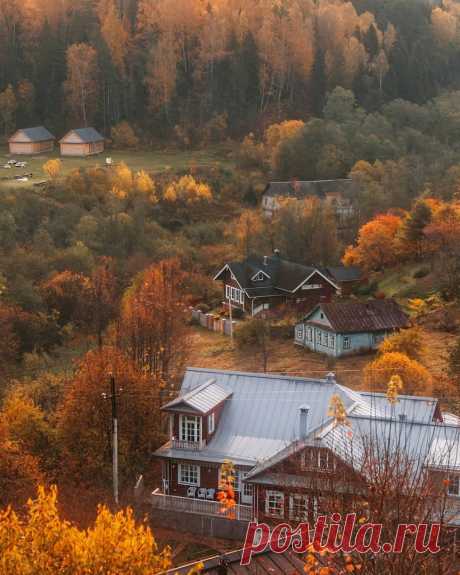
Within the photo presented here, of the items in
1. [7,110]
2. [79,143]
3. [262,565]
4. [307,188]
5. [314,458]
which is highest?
[7,110]

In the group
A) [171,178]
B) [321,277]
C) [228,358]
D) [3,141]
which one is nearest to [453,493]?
[228,358]

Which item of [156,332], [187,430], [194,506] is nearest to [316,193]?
[156,332]

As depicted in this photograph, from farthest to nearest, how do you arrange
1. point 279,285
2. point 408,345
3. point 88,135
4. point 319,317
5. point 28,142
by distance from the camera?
point 88,135 → point 28,142 → point 279,285 → point 319,317 → point 408,345

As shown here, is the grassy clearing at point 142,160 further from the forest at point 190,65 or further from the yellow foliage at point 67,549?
the yellow foliage at point 67,549

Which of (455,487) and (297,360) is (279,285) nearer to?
(297,360)

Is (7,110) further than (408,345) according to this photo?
Yes

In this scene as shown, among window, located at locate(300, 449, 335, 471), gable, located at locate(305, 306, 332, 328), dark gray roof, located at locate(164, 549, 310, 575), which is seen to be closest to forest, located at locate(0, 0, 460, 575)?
dark gray roof, located at locate(164, 549, 310, 575)

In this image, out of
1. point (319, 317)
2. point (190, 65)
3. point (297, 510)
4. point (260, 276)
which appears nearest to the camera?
point (297, 510)

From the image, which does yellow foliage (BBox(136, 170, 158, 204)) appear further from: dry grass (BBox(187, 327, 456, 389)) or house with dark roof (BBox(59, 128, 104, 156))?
dry grass (BBox(187, 327, 456, 389))
